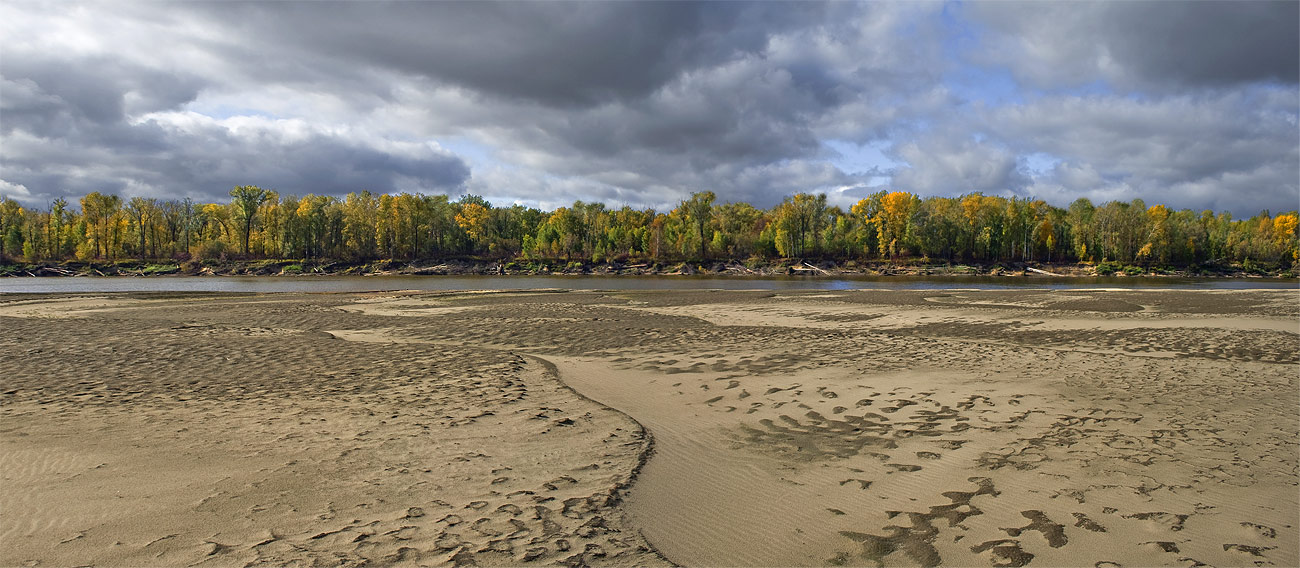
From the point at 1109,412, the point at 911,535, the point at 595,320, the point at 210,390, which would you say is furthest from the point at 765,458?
the point at 595,320

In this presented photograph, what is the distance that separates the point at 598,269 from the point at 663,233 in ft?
71.1

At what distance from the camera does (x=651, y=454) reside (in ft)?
26.2

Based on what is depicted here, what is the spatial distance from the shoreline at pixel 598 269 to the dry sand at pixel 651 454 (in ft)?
257

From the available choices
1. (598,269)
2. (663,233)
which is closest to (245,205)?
(598,269)

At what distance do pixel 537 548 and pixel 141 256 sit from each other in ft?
450

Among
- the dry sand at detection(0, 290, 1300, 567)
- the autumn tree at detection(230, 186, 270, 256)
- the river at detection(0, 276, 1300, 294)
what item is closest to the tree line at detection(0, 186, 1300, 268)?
Answer: the autumn tree at detection(230, 186, 270, 256)

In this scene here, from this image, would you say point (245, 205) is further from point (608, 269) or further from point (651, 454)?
point (651, 454)

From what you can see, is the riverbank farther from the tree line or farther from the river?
the river

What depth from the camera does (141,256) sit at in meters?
108

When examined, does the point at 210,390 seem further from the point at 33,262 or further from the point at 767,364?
the point at 33,262

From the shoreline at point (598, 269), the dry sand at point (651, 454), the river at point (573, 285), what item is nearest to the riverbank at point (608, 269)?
the shoreline at point (598, 269)

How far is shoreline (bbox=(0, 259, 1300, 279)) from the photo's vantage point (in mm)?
93438

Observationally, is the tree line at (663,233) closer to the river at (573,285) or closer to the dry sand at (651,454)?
the river at (573,285)

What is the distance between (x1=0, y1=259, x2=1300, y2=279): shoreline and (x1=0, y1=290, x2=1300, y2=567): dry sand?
257ft
